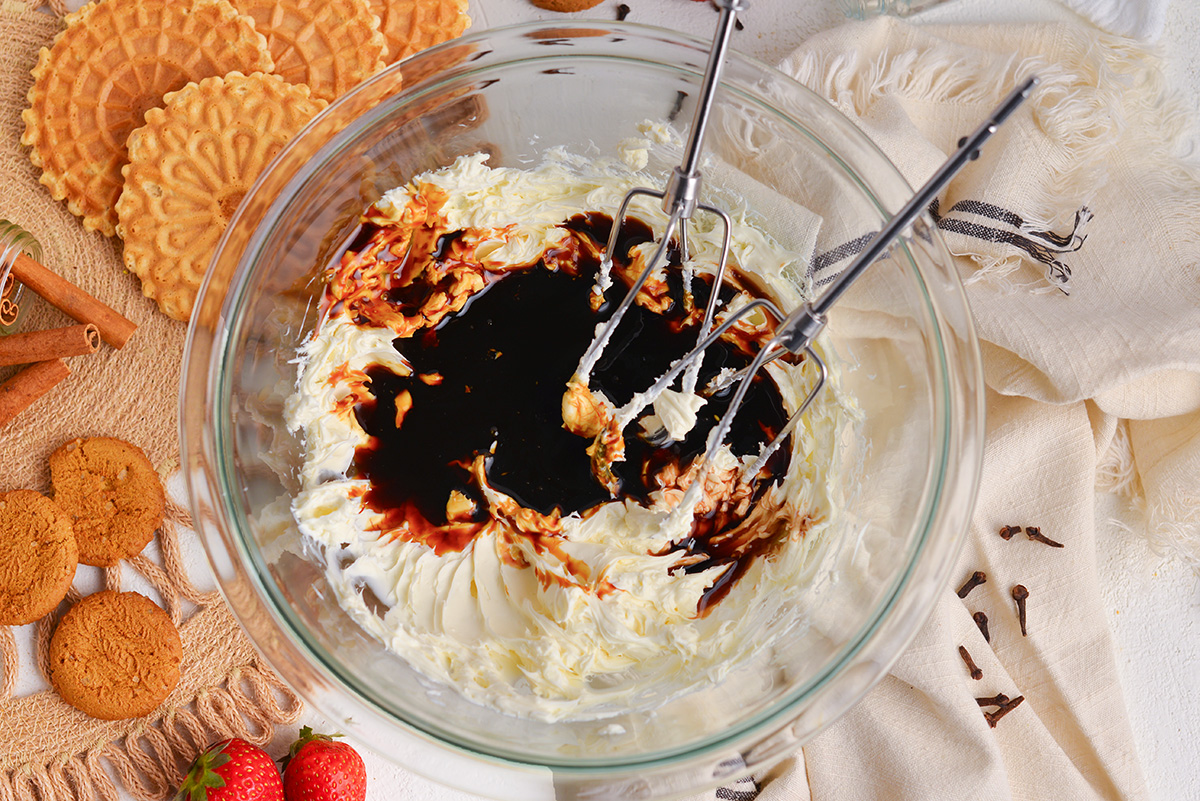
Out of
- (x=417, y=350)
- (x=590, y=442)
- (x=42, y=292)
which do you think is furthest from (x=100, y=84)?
(x=590, y=442)

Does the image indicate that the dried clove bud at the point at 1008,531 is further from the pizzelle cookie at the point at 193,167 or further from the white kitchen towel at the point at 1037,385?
the pizzelle cookie at the point at 193,167

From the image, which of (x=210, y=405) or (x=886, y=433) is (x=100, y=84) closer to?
(x=210, y=405)

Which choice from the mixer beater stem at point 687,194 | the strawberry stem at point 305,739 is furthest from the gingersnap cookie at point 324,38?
the strawberry stem at point 305,739

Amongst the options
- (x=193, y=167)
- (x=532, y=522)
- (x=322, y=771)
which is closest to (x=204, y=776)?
(x=322, y=771)

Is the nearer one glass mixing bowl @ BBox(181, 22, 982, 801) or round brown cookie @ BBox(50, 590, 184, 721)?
glass mixing bowl @ BBox(181, 22, 982, 801)

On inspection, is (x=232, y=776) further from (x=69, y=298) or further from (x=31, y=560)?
(x=69, y=298)

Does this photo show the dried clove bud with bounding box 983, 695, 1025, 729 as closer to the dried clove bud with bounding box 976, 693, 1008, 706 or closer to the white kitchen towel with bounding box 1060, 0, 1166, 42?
the dried clove bud with bounding box 976, 693, 1008, 706

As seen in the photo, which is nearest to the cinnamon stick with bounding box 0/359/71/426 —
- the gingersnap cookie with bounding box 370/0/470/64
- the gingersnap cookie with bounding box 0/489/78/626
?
the gingersnap cookie with bounding box 0/489/78/626
